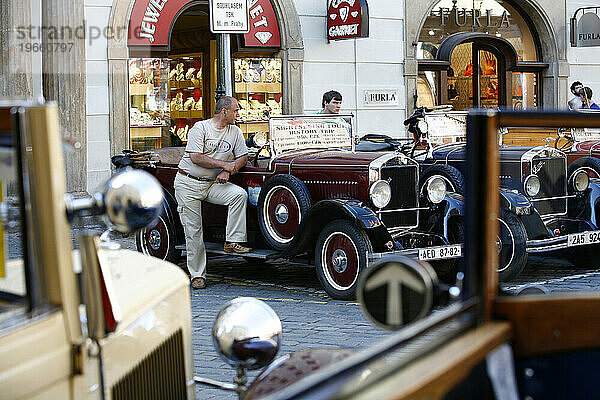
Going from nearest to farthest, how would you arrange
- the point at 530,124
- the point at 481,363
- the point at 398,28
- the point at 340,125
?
the point at 481,363 → the point at 530,124 → the point at 340,125 → the point at 398,28

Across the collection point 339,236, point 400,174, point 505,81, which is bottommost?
point 339,236

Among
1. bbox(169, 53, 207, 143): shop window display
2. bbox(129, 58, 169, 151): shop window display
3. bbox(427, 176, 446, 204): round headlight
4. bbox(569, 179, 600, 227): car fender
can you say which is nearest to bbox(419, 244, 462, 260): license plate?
bbox(427, 176, 446, 204): round headlight

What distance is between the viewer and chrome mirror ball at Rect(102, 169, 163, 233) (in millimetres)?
2010

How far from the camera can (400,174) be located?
8.07 metres

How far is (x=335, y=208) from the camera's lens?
7.71 meters

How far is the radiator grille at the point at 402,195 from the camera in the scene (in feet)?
26.3

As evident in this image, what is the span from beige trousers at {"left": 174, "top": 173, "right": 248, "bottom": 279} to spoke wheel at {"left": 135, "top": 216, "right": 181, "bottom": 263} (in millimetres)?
662

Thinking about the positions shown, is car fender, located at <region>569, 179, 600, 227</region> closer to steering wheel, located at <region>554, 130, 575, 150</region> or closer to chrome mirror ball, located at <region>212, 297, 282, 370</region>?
steering wheel, located at <region>554, 130, 575, 150</region>

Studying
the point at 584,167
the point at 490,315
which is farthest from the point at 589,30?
the point at 490,315

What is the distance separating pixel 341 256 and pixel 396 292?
5.77 metres

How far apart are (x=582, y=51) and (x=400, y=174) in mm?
12495

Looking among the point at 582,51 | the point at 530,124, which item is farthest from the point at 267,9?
the point at 530,124

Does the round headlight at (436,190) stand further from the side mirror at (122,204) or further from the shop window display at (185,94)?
the shop window display at (185,94)

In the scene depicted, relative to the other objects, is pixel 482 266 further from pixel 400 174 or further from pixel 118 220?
pixel 400 174
